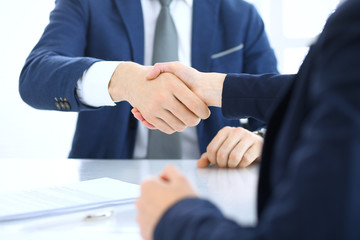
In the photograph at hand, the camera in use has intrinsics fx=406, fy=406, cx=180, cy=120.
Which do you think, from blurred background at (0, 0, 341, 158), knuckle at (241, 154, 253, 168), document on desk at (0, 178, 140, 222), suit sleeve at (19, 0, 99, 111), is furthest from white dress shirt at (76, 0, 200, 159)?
blurred background at (0, 0, 341, 158)

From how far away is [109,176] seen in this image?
3.10 feet

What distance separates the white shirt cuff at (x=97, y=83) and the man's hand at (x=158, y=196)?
741mm

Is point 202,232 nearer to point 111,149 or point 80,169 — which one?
point 80,169

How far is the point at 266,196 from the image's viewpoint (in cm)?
42

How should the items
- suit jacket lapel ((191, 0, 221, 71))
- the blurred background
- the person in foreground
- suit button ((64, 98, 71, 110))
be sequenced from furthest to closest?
the blurred background → suit jacket lapel ((191, 0, 221, 71)) → suit button ((64, 98, 71, 110)) → the person in foreground

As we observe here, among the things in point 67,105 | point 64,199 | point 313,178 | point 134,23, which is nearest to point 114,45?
point 134,23

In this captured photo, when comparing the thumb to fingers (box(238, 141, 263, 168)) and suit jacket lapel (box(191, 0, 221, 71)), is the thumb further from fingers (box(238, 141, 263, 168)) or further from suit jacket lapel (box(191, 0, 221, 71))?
suit jacket lapel (box(191, 0, 221, 71))

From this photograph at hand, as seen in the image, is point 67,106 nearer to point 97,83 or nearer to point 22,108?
point 97,83

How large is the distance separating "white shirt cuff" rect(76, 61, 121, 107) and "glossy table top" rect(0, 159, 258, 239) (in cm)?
19

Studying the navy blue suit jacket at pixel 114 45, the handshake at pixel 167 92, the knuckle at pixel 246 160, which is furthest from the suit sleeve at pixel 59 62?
the knuckle at pixel 246 160

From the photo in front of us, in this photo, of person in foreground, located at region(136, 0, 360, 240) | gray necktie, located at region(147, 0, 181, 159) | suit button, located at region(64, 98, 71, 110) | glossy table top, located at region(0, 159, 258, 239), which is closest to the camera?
person in foreground, located at region(136, 0, 360, 240)

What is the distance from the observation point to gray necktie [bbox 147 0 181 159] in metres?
1.38

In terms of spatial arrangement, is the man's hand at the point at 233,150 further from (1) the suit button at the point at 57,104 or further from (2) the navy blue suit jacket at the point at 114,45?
(1) the suit button at the point at 57,104

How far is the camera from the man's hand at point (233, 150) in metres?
1.02
